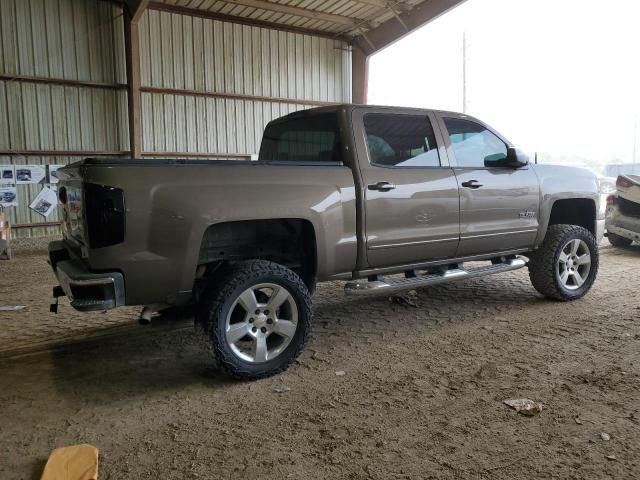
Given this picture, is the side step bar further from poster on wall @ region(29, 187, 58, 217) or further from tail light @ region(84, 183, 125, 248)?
poster on wall @ region(29, 187, 58, 217)

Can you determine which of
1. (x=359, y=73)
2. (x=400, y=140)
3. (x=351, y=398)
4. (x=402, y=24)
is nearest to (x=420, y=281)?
(x=400, y=140)

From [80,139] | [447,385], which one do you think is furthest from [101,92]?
[447,385]

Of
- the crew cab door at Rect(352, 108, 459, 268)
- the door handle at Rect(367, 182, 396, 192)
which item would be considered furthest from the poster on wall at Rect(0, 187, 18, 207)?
the door handle at Rect(367, 182, 396, 192)

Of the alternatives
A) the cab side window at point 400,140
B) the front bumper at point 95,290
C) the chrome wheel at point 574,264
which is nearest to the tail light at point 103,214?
the front bumper at point 95,290

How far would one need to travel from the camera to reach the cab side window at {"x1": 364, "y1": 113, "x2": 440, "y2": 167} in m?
4.12

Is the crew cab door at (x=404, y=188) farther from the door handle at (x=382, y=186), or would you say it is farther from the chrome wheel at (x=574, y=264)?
the chrome wheel at (x=574, y=264)

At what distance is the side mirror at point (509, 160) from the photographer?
4723 millimetres

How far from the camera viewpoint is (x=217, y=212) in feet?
10.7

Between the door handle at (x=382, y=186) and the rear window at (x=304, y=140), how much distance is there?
350 mm

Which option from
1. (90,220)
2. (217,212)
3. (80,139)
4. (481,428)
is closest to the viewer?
(481,428)

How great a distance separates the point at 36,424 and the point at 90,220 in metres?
1.21

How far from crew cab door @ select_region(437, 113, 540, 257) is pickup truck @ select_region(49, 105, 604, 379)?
0.01 meters

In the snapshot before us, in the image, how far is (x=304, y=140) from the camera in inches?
176

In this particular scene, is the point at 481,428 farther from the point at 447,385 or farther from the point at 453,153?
the point at 453,153
